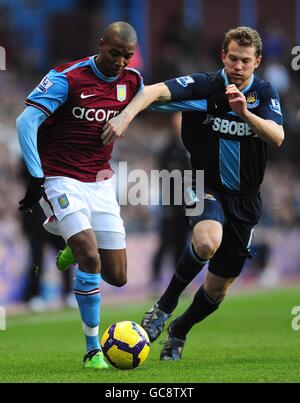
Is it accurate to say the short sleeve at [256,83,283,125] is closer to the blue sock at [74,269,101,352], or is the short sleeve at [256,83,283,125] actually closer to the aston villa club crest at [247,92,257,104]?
the aston villa club crest at [247,92,257,104]

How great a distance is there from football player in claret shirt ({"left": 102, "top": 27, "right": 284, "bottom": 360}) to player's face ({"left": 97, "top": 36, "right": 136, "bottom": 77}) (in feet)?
1.04

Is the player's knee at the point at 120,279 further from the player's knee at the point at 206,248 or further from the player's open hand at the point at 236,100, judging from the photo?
the player's open hand at the point at 236,100

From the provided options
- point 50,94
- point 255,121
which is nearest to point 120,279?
point 50,94

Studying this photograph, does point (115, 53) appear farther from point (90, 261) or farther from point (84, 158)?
point (90, 261)

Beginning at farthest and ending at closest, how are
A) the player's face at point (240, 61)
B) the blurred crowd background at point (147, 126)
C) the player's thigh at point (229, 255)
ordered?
the blurred crowd background at point (147, 126) → the player's thigh at point (229, 255) → the player's face at point (240, 61)

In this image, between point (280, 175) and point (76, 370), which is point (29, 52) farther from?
point (76, 370)

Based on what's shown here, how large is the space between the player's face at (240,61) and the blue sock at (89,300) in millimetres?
1807

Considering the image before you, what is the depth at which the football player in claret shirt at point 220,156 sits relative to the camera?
303 inches

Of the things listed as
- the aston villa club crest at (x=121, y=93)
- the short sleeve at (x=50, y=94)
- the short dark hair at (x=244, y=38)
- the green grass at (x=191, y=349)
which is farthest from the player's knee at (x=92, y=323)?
the short dark hair at (x=244, y=38)

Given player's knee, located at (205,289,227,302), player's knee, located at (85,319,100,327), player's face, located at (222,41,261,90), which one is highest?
player's face, located at (222,41,261,90)

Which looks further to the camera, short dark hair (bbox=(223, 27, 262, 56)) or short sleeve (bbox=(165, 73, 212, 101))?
short sleeve (bbox=(165, 73, 212, 101))

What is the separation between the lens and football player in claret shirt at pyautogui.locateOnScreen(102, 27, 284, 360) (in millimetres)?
7691

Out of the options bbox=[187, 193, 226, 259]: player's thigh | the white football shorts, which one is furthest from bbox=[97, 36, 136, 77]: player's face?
bbox=[187, 193, 226, 259]: player's thigh

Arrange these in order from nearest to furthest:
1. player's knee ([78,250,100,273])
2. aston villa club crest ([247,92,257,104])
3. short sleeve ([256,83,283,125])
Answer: player's knee ([78,250,100,273]) → short sleeve ([256,83,283,125]) → aston villa club crest ([247,92,257,104])
